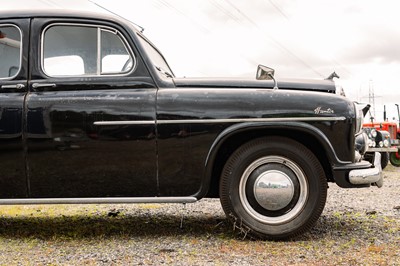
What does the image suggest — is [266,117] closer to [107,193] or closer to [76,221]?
[107,193]

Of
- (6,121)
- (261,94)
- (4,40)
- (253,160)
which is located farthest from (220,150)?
(4,40)

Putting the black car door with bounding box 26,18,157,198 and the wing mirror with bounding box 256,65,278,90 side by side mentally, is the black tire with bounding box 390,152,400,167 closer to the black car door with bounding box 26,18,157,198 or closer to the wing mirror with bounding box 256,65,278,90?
the wing mirror with bounding box 256,65,278,90

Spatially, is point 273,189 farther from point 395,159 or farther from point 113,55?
point 395,159

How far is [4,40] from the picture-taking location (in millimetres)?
4207

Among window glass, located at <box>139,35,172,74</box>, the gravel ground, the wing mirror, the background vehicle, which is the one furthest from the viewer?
the background vehicle

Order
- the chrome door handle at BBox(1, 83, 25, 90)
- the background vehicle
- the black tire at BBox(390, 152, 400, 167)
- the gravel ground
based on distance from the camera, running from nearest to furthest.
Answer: the gravel ground
the chrome door handle at BBox(1, 83, 25, 90)
the background vehicle
the black tire at BBox(390, 152, 400, 167)

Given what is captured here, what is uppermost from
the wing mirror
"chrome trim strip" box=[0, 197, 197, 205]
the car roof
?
the car roof

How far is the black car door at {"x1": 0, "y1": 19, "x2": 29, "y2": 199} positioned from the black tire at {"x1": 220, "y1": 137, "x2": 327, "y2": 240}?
171 centimetres

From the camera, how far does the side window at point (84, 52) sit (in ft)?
13.6

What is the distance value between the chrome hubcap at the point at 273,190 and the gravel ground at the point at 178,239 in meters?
0.32

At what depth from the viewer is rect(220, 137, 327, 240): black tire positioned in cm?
388

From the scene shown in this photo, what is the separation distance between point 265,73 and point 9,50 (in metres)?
2.31

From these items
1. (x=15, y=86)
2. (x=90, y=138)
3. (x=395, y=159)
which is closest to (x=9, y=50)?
(x=15, y=86)

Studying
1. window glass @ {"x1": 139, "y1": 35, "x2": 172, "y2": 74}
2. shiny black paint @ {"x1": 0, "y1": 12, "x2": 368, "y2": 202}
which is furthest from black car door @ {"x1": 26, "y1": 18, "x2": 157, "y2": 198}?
window glass @ {"x1": 139, "y1": 35, "x2": 172, "y2": 74}
